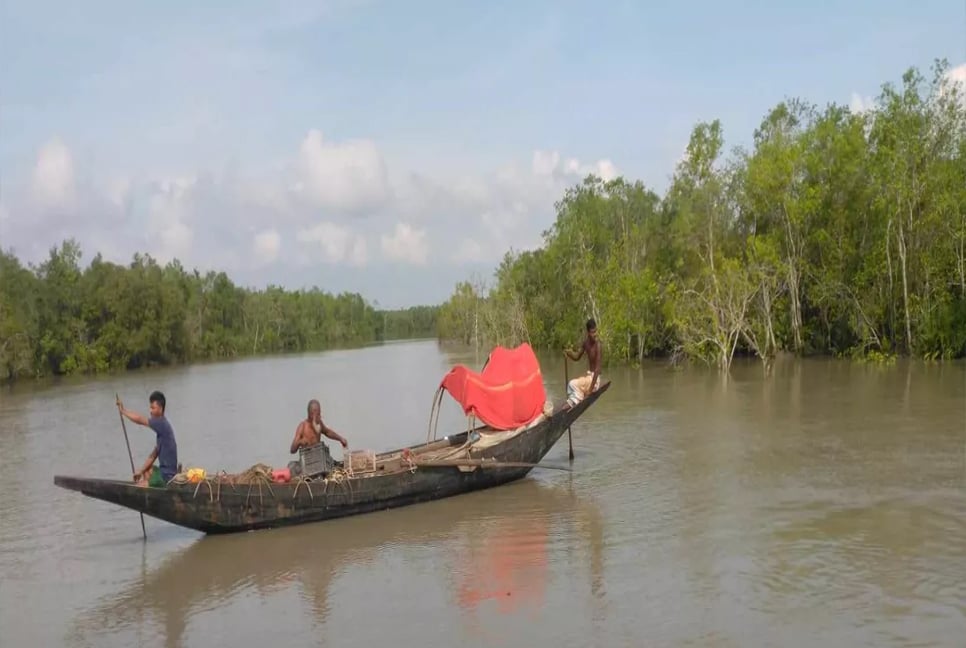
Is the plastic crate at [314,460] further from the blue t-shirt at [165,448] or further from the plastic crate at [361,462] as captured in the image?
the blue t-shirt at [165,448]

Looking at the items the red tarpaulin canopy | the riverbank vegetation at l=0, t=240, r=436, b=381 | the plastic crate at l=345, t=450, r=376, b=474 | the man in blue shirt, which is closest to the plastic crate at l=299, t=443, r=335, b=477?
the plastic crate at l=345, t=450, r=376, b=474

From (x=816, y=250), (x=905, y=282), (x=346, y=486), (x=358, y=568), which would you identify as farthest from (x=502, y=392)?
(x=816, y=250)

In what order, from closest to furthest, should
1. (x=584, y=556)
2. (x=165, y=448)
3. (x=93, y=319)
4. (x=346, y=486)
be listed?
(x=584, y=556) < (x=165, y=448) < (x=346, y=486) < (x=93, y=319)

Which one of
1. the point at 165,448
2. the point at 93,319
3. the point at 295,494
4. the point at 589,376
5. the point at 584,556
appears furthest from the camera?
the point at 93,319

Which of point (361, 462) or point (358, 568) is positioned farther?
point (361, 462)

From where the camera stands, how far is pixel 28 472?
1562 cm

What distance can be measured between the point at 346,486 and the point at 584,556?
131 inches

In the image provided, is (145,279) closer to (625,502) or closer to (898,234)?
(898,234)

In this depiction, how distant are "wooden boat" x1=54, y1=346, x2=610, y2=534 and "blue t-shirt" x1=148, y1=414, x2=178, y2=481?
11.1 inches

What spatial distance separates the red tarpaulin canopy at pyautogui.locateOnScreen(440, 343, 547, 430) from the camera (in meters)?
12.1

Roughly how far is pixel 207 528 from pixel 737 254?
97.6ft

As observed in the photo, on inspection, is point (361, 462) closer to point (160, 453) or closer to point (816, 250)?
point (160, 453)

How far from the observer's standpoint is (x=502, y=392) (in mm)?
12328

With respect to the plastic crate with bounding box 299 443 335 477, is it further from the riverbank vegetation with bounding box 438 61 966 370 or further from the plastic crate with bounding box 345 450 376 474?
the riverbank vegetation with bounding box 438 61 966 370
